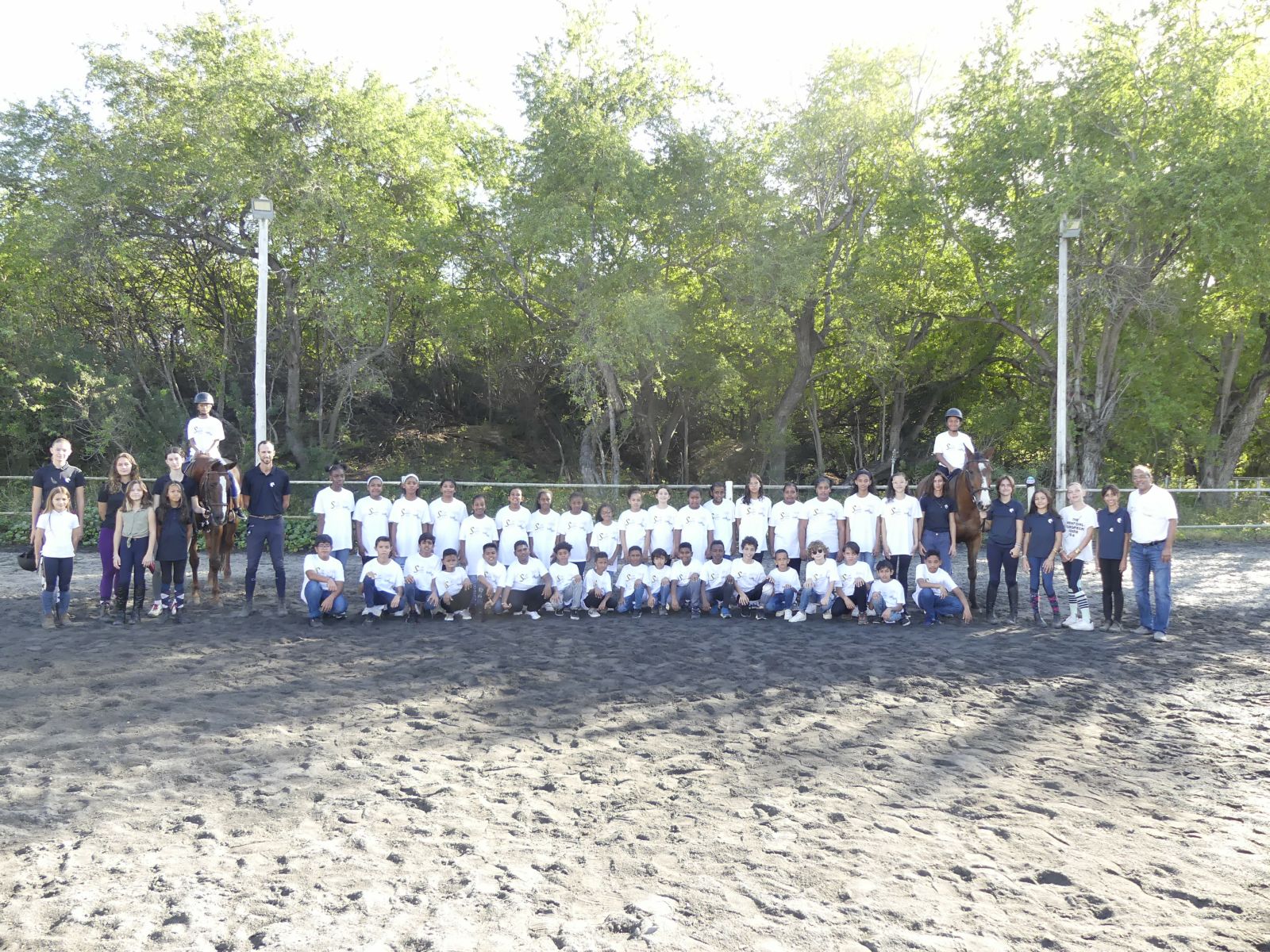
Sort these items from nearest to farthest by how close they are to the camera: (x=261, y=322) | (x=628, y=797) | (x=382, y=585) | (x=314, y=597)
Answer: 1. (x=628, y=797)
2. (x=314, y=597)
3. (x=382, y=585)
4. (x=261, y=322)

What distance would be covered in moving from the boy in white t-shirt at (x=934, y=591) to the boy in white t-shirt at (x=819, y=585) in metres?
0.86

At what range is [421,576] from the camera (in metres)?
10.4

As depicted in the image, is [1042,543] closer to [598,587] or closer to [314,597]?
[598,587]

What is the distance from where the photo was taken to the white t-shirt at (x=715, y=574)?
428 inches

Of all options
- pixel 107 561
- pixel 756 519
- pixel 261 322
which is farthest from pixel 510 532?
pixel 261 322

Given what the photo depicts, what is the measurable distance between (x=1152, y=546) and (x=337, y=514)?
849 centimetres

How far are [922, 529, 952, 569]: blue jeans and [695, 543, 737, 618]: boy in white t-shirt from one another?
2.18 meters

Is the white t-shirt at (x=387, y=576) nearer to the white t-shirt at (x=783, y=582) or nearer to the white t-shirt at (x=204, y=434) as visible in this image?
the white t-shirt at (x=204, y=434)

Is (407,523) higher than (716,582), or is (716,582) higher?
(407,523)

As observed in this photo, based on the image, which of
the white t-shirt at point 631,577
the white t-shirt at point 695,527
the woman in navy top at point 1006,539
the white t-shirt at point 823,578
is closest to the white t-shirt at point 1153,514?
the woman in navy top at point 1006,539

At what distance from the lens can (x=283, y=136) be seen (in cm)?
2022

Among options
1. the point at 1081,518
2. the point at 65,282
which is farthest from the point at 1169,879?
the point at 65,282

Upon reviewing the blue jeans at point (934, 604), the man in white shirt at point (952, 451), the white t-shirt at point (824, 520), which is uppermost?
the man in white shirt at point (952, 451)

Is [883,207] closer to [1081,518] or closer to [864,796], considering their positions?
[1081,518]
